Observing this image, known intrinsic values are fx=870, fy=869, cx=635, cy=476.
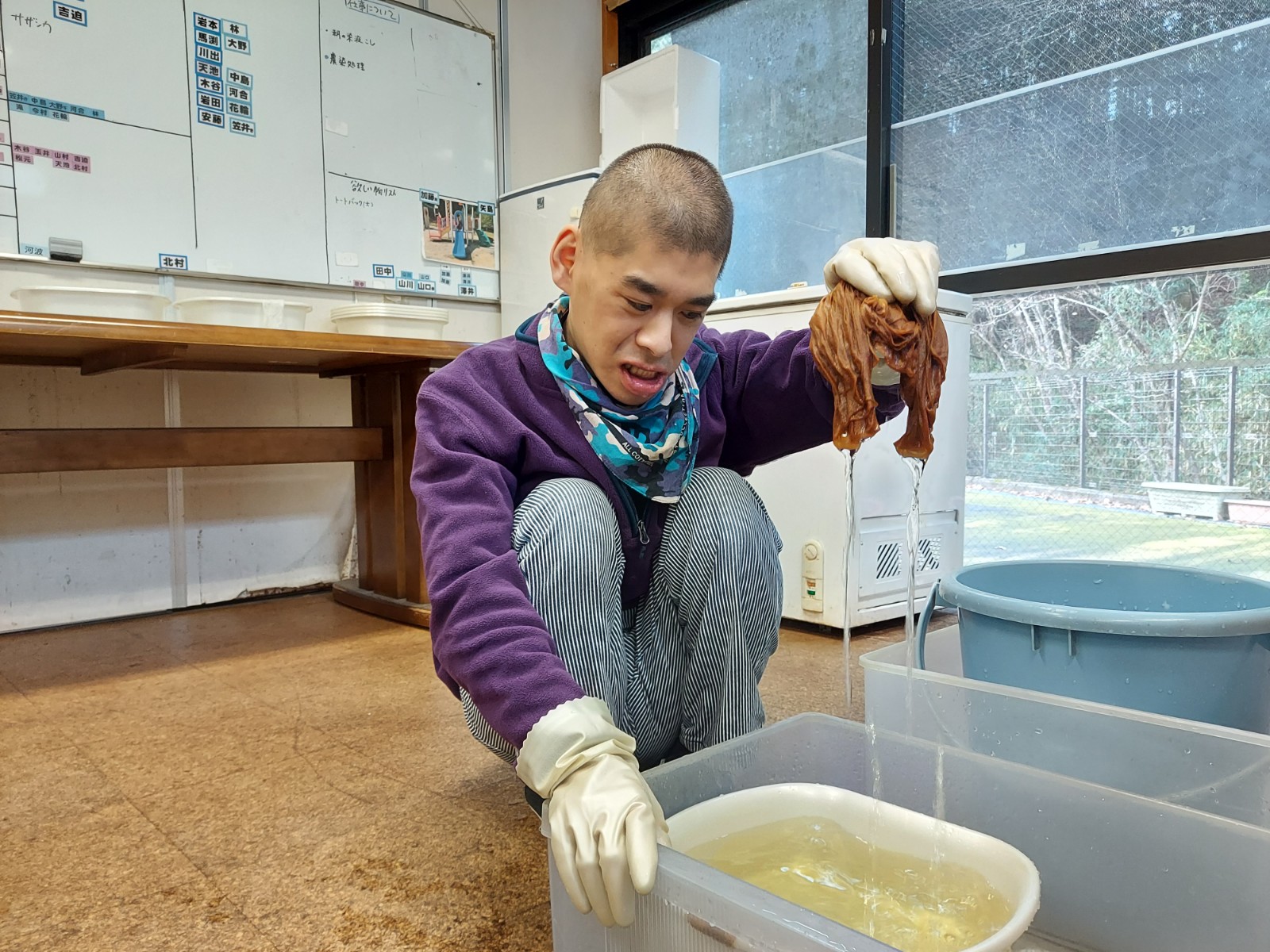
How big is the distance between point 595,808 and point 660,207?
572 mm

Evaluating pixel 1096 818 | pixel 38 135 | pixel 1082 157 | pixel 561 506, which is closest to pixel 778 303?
pixel 1082 157

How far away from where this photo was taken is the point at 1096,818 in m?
0.75

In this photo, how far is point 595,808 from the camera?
0.60 metres

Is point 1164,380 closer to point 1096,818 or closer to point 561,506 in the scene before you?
point 1096,818

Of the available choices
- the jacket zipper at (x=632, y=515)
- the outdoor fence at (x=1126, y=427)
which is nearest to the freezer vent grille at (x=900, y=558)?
the outdoor fence at (x=1126, y=427)

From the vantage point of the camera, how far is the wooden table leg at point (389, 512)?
2.24 meters

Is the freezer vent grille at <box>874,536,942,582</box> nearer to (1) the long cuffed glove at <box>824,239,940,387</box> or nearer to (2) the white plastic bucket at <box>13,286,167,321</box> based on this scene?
(1) the long cuffed glove at <box>824,239,940,387</box>

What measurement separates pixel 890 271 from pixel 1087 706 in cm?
46

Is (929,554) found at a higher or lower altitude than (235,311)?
lower

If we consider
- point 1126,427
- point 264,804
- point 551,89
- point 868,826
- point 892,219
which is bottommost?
point 264,804

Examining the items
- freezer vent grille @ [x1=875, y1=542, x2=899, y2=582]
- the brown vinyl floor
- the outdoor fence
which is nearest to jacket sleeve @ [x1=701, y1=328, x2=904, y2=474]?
the brown vinyl floor

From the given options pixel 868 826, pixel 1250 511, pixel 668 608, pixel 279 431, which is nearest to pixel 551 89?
pixel 279 431

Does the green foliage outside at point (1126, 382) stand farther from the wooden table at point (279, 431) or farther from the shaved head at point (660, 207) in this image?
the shaved head at point (660, 207)

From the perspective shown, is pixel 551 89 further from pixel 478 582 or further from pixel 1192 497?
pixel 478 582
